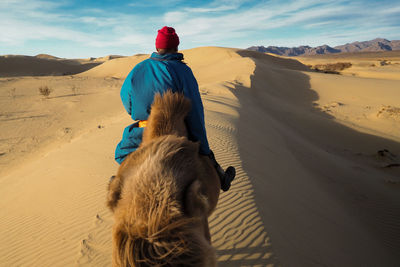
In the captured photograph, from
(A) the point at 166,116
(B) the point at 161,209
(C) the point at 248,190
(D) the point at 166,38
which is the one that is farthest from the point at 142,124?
(C) the point at 248,190

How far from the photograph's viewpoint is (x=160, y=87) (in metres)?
1.86

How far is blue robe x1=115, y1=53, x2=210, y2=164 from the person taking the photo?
1889 mm

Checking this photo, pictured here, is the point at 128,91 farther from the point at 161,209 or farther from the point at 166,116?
the point at 161,209

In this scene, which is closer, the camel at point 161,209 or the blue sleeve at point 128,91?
the camel at point 161,209

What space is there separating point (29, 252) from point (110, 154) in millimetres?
2904

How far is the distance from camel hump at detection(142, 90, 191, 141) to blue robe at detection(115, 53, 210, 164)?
0.31 m

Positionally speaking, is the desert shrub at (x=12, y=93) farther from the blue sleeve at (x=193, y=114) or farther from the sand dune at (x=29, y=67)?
the sand dune at (x=29, y=67)

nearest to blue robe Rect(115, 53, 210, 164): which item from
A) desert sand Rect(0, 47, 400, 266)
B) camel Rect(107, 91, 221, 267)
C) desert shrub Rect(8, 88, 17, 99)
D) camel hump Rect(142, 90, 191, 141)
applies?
camel hump Rect(142, 90, 191, 141)

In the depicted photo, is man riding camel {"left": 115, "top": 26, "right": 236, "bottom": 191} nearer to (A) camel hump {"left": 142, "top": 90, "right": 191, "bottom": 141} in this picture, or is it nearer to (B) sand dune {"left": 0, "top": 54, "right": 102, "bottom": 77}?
(A) camel hump {"left": 142, "top": 90, "right": 191, "bottom": 141}

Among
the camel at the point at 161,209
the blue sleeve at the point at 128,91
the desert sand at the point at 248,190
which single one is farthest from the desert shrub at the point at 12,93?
the camel at the point at 161,209

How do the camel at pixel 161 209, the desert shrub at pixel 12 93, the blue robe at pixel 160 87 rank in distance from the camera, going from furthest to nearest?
the desert shrub at pixel 12 93 < the blue robe at pixel 160 87 < the camel at pixel 161 209

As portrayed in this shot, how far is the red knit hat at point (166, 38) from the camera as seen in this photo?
2.04 m

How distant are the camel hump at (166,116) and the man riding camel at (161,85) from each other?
302mm

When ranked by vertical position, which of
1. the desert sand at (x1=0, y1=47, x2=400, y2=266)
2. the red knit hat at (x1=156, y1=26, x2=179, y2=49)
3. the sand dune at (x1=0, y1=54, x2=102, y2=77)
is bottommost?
the desert sand at (x1=0, y1=47, x2=400, y2=266)
